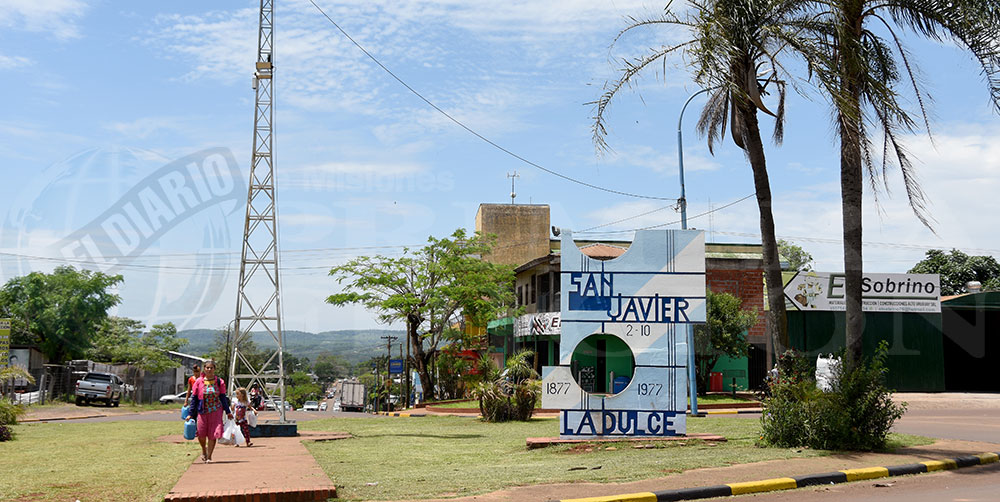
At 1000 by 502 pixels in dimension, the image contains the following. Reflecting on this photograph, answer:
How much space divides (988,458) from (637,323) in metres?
5.63

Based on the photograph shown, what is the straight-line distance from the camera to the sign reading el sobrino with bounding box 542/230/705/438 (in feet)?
48.4

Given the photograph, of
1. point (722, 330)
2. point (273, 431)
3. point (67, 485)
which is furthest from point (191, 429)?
point (722, 330)

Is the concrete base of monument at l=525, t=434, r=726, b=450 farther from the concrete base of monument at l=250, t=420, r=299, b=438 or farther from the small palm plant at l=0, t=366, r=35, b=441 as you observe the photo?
the small palm plant at l=0, t=366, r=35, b=441

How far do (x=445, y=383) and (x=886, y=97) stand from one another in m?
28.5

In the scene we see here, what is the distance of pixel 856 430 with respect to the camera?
12742mm

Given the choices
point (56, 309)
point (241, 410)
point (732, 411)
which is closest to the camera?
point (241, 410)

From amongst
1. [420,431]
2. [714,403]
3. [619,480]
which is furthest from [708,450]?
[714,403]

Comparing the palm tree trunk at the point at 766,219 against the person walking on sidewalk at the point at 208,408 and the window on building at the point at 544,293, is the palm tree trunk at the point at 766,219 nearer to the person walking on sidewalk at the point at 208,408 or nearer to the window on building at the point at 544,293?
the person walking on sidewalk at the point at 208,408

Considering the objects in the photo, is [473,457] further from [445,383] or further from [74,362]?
[74,362]

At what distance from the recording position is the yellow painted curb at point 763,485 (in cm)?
964

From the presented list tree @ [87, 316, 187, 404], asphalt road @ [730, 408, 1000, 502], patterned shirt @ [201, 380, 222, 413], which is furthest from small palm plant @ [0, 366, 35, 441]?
tree @ [87, 316, 187, 404]

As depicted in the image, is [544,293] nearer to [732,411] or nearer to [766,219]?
[732,411]

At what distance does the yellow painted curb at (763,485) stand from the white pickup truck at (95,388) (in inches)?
1515

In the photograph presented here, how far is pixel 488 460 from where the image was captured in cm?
1280
